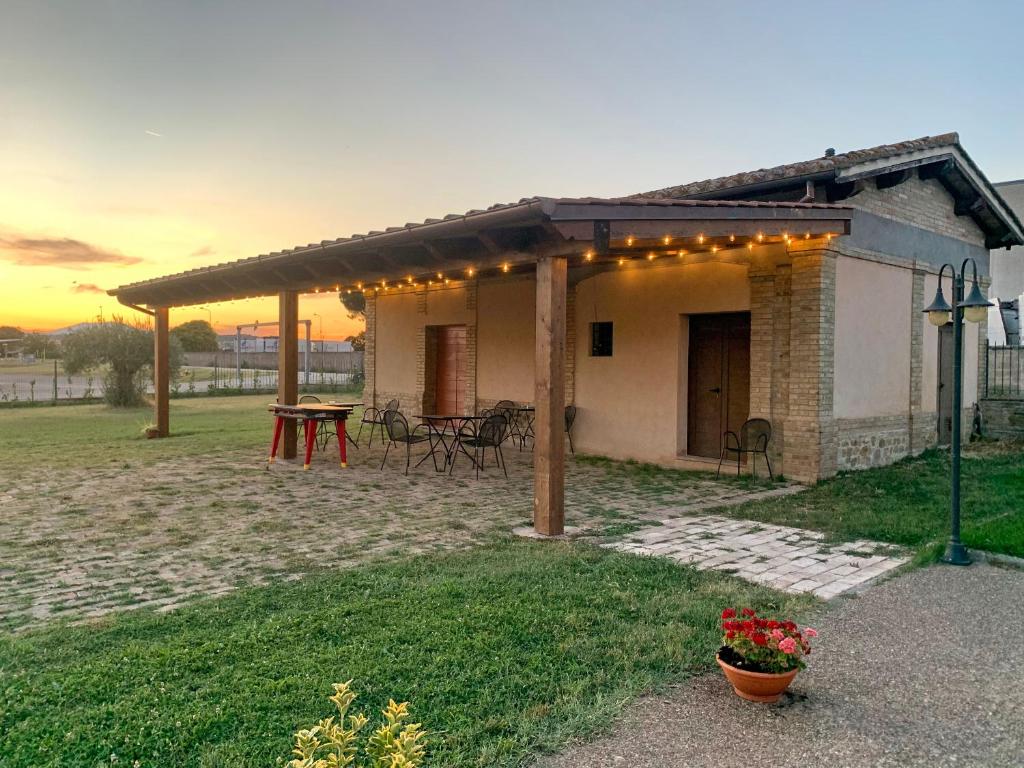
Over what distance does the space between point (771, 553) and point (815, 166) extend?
4984 mm

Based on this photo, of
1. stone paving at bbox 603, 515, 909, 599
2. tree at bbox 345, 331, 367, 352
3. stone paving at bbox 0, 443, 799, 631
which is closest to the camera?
stone paving at bbox 0, 443, 799, 631

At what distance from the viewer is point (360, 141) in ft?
36.1

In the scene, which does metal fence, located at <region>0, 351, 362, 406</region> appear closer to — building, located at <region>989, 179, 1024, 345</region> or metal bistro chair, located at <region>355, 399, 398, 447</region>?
metal bistro chair, located at <region>355, 399, 398, 447</region>

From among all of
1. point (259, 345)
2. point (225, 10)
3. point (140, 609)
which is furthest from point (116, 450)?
point (259, 345)

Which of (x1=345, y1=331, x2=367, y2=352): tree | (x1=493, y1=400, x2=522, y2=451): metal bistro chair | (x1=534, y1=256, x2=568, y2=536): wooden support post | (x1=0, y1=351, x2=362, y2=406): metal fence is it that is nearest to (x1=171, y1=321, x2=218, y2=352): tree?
(x1=0, y1=351, x2=362, y2=406): metal fence

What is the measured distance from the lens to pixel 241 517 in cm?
630

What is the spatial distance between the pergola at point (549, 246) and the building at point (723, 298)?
22mm

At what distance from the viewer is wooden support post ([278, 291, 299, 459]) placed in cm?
998

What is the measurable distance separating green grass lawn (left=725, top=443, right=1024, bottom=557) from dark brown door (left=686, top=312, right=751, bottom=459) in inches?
66.4

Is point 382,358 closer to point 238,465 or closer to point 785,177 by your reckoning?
point 238,465

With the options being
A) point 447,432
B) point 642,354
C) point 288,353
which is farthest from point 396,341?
point 642,354

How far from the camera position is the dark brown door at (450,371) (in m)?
13.7

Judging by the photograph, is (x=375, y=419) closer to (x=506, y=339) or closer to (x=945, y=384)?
(x=506, y=339)

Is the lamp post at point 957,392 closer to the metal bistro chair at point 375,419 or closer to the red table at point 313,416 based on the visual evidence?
the metal bistro chair at point 375,419
